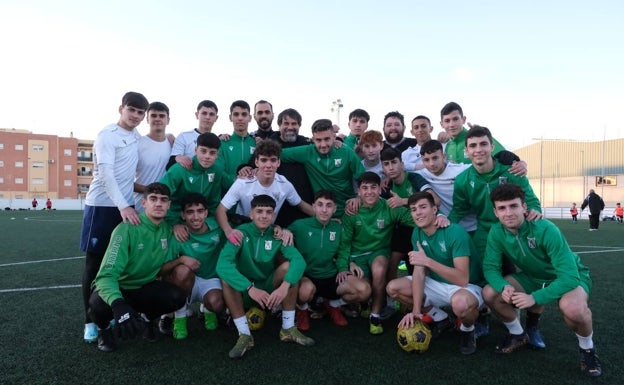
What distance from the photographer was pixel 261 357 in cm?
329

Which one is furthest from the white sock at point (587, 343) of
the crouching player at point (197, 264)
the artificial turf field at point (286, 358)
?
the crouching player at point (197, 264)

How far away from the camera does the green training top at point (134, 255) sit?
3.43m

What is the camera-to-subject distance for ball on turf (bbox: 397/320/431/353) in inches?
133

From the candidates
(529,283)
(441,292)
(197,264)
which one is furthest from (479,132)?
(197,264)

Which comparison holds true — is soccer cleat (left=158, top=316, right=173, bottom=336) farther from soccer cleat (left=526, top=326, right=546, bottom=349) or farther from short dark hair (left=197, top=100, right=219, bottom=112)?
soccer cleat (left=526, top=326, right=546, bottom=349)

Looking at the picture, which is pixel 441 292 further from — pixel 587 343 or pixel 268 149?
pixel 268 149

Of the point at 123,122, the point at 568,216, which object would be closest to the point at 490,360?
the point at 123,122

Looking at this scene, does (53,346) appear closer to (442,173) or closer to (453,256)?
(453,256)

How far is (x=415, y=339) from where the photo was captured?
11.1 feet

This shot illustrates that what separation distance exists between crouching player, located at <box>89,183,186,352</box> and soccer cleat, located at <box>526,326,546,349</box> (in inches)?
118

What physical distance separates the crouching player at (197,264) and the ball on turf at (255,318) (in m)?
0.27

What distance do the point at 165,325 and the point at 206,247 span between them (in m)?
0.80

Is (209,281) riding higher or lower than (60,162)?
lower

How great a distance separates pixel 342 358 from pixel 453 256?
4.38 ft
